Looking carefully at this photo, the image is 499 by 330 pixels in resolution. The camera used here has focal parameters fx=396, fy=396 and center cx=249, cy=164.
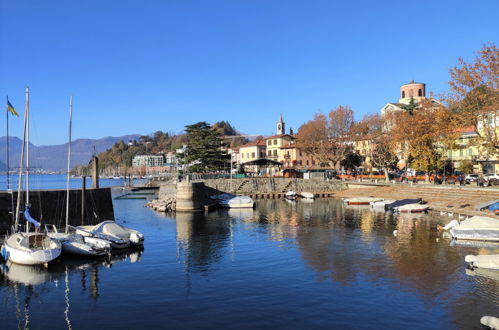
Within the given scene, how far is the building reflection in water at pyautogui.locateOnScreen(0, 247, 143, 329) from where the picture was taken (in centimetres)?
2409

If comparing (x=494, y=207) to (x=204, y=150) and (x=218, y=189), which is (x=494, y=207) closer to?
(x=218, y=189)

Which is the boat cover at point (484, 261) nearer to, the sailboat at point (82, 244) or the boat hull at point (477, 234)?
the boat hull at point (477, 234)

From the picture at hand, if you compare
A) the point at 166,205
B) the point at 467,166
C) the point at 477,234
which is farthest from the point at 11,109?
the point at 467,166

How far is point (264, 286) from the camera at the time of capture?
27.2 m

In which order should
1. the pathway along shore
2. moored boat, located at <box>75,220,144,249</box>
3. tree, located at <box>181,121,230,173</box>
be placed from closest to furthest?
moored boat, located at <box>75,220,144,249</box>
the pathway along shore
tree, located at <box>181,121,230,173</box>

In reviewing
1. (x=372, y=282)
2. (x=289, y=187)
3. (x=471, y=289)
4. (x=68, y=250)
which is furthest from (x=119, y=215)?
(x=471, y=289)

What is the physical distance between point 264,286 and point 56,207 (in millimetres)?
29056

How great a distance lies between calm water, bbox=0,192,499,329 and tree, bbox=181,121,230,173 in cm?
5369

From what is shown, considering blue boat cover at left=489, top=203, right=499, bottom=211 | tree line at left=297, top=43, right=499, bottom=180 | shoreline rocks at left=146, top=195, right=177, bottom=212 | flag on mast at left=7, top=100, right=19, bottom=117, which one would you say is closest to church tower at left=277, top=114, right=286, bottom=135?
tree line at left=297, top=43, right=499, bottom=180

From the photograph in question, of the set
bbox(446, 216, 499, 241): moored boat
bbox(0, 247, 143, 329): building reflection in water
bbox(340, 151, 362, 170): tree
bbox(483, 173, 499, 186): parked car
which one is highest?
bbox(340, 151, 362, 170): tree

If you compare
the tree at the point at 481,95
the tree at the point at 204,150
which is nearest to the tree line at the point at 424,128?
the tree at the point at 481,95

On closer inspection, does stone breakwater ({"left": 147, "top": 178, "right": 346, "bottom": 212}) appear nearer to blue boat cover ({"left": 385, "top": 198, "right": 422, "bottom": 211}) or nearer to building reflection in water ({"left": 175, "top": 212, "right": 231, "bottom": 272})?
building reflection in water ({"left": 175, "top": 212, "right": 231, "bottom": 272})

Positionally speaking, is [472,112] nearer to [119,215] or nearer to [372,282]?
[372,282]

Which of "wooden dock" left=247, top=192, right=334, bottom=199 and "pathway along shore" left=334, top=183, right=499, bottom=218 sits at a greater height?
"pathway along shore" left=334, top=183, right=499, bottom=218
